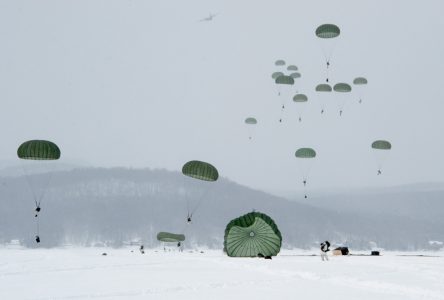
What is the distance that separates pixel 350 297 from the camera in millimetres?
21797

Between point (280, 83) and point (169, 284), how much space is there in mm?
35734

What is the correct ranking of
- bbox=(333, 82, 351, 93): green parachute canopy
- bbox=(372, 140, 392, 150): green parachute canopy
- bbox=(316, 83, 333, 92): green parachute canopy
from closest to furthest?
1. bbox=(372, 140, 392, 150): green parachute canopy
2. bbox=(316, 83, 333, 92): green parachute canopy
3. bbox=(333, 82, 351, 93): green parachute canopy

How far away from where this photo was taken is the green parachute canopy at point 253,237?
5228cm

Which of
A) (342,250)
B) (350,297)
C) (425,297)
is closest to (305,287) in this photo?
(350,297)

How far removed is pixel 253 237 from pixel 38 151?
1971 centimetres

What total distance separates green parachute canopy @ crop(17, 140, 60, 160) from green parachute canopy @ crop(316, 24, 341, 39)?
25958mm

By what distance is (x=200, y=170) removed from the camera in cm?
4794

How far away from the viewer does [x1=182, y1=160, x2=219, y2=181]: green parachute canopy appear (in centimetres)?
4747

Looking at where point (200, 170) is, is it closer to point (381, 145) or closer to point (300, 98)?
point (300, 98)

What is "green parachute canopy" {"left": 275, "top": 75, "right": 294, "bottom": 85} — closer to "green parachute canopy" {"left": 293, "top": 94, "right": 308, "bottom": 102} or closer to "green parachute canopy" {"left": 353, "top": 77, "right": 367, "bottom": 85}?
"green parachute canopy" {"left": 293, "top": 94, "right": 308, "bottom": 102}

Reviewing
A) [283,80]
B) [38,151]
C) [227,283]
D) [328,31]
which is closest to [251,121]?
[283,80]

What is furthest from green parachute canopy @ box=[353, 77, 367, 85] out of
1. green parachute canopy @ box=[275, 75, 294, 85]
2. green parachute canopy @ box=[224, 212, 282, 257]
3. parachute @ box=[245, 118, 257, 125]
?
green parachute canopy @ box=[224, 212, 282, 257]

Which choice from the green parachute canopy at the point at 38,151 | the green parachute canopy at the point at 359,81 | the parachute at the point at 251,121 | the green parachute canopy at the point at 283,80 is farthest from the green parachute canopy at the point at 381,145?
the green parachute canopy at the point at 38,151

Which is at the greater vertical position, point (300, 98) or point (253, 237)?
point (300, 98)
